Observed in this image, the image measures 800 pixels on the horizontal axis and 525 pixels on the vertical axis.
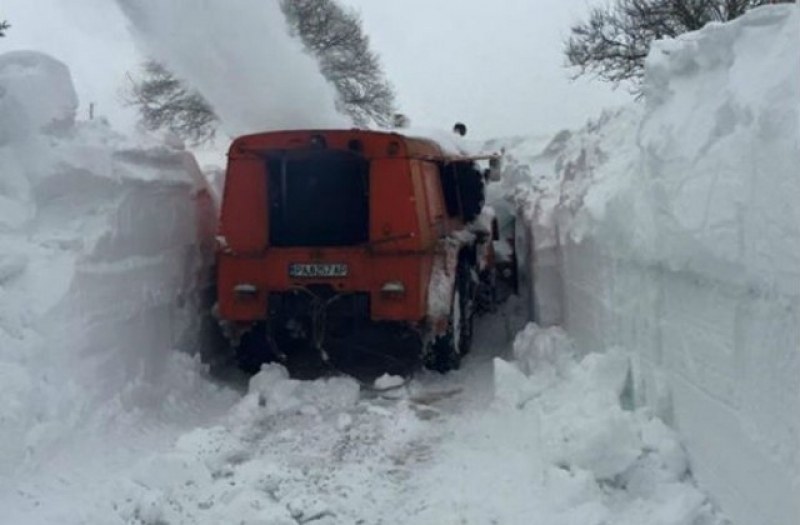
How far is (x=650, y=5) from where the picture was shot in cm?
2517

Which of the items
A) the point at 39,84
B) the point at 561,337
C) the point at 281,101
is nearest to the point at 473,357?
the point at 561,337

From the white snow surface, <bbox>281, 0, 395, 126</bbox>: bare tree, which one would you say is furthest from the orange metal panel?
<bbox>281, 0, 395, 126</bbox>: bare tree

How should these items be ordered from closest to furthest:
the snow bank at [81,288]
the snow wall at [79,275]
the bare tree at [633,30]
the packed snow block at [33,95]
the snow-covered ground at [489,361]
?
the snow-covered ground at [489,361]
the snow bank at [81,288]
the snow wall at [79,275]
the packed snow block at [33,95]
the bare tree at [633,30]

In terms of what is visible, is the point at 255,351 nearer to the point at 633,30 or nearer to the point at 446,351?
the point at 446,351

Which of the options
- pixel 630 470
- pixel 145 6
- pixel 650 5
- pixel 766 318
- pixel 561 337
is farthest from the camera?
pixel 650 5

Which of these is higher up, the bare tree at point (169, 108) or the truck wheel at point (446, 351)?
the bare tree at point (169, 108)

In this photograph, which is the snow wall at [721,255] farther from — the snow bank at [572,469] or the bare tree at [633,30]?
the bare tree at [633,30]

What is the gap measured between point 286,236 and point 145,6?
12.5 ft

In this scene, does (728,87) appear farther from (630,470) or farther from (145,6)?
(145,6)

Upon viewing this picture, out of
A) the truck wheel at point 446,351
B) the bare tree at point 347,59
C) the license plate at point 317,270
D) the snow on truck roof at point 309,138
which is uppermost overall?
the bare tree at point 347,59

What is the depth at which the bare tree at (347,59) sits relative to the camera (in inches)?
1148

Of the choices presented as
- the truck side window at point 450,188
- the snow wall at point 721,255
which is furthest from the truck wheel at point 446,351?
the snow wall at point 721,255

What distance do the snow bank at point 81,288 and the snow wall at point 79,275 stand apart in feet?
0.04

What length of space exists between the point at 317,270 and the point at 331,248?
0.26 m
